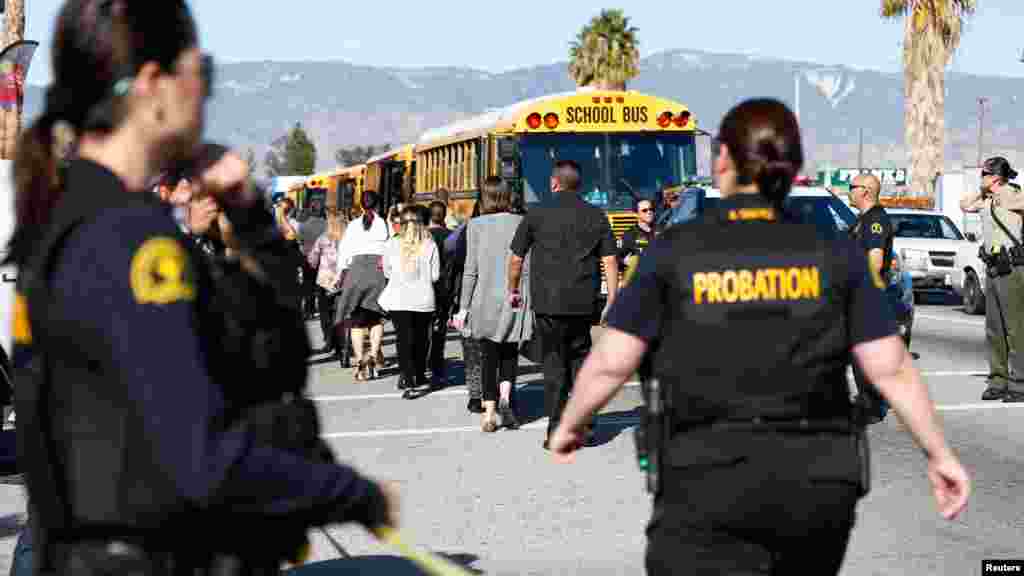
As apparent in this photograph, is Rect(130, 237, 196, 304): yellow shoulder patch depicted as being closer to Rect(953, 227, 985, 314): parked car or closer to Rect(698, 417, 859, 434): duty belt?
Rect(698, 417, 859, 434): duty belt

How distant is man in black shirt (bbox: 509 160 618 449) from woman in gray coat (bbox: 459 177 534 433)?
77 centimetres

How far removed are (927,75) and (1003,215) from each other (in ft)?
90.0

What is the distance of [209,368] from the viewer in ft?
7.79

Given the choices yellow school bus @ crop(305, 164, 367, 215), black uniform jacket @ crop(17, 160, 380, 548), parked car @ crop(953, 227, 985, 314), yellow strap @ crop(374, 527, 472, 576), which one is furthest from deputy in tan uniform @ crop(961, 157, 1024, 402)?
yellow school bus @ crop(305, 164, 367, 215)

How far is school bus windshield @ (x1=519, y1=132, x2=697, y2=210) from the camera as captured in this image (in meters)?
20.5

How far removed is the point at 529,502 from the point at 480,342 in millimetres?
3250

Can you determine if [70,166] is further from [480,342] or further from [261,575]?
[480,342]

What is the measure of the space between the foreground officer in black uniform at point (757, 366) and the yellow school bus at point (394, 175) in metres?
24.2

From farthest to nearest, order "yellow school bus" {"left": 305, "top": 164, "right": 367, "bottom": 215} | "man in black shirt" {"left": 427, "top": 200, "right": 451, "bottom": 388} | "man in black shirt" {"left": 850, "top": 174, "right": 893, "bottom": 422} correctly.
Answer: "yellow school bus" {"left": 305, "top": 164, "right": 367, "bottom": 215} → "man in black shirt" {"left": 427, "top": 200, "right": 451, "bottom": 388} → "man in black shirt" {"left": 850, "top": 174, "right": 893, "bottom": 422}

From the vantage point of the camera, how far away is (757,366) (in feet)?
12.1

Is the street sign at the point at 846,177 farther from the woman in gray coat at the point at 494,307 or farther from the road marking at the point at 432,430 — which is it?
the woman in gray coat at the point at 494,307

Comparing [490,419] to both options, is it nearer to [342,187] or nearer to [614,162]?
[614,162]

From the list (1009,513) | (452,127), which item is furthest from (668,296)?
(452,127)

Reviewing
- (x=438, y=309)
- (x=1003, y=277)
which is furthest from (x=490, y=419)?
(x=1003, y=277)
